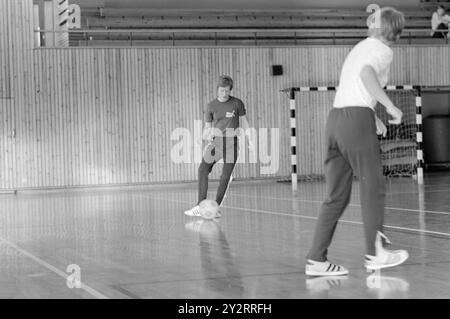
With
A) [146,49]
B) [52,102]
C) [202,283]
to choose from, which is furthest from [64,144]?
[202,283]

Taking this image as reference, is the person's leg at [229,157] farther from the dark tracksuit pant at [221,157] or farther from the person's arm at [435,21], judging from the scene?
the person's arm at [435,21]

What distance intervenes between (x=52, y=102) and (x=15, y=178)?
207 centimetres

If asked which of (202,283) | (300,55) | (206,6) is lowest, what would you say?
(202,283)

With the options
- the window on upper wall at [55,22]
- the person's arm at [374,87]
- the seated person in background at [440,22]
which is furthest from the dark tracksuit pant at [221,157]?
the seated person in background at [440,22]

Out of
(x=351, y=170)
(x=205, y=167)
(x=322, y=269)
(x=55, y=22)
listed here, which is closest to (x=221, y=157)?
(x=205, y=167)

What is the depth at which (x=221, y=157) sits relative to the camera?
10.6 meters

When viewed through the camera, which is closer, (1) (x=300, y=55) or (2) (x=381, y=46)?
(2) (x=381, y=46)

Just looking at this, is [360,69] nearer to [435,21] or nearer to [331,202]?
[331,202]

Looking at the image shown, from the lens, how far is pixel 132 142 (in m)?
20.1

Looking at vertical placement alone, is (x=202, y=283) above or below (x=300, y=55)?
below

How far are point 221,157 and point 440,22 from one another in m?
14.5

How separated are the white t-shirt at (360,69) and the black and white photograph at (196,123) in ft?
7.34
